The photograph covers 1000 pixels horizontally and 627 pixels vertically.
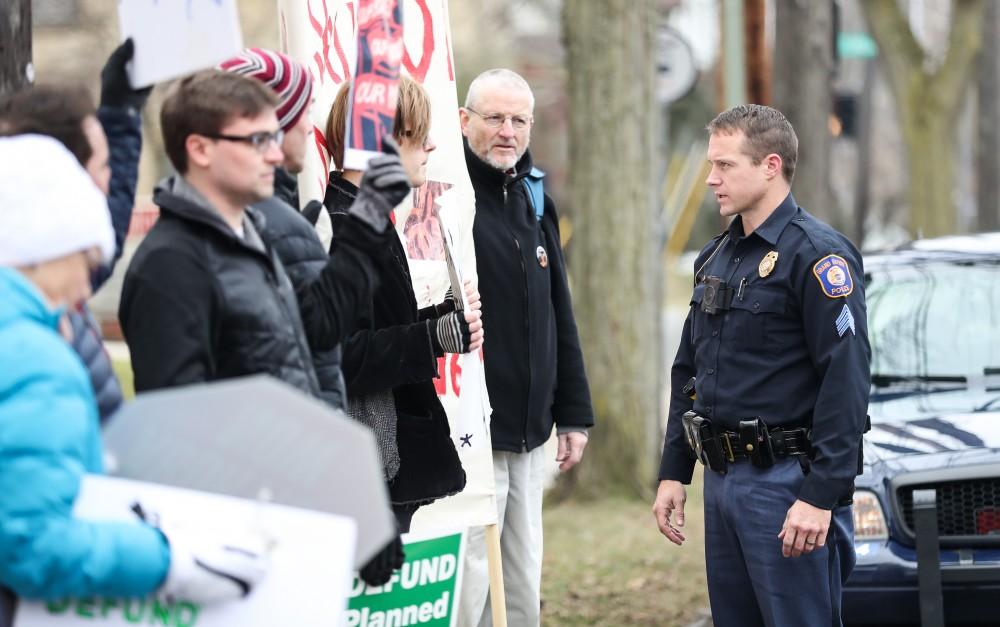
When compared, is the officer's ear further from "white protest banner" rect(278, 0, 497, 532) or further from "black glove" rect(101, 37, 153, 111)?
Result: "black glove" rect(101, 37, 153, 111)

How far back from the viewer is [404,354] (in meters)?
4.03

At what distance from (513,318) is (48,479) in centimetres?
291

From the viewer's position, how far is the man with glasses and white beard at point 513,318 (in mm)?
5125

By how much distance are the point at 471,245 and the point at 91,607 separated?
8.71 ft

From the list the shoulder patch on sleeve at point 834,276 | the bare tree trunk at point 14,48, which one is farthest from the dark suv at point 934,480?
the bare tree trunk at point 14,48

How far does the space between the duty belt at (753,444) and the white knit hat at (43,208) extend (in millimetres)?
2276

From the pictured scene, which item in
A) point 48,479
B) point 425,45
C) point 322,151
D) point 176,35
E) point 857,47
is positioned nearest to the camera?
point 48,479

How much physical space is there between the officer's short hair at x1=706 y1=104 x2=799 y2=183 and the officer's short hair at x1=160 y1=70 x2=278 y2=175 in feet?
5.99

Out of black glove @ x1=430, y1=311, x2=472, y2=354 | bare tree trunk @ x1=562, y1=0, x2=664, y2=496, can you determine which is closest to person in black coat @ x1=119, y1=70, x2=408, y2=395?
black glove @ x1=430, y1=311, x2=472, y2=354

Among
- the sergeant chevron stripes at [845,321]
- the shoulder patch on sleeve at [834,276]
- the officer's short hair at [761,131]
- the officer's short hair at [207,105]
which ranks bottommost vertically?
the sergeant chevron stripes at [845,321]

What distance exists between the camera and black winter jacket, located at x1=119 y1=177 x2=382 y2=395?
2910mm

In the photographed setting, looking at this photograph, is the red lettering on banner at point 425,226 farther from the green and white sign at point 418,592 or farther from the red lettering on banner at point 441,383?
the green and white sign at point 418,592

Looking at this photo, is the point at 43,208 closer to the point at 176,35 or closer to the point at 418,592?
the point at 176,35

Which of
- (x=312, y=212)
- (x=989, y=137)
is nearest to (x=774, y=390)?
(x=312, y=212)
